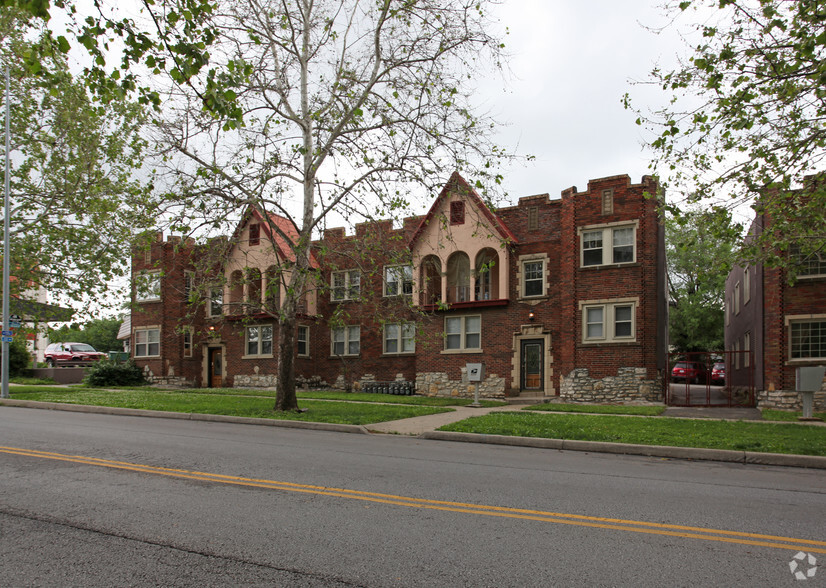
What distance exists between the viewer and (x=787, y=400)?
1891 centimetres

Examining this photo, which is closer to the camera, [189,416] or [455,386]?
[189,416]

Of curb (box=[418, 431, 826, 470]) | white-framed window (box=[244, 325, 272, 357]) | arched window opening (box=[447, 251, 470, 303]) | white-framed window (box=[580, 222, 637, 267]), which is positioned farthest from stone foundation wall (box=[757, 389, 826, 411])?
white-framed window (box=[244, 325, 272, 357])

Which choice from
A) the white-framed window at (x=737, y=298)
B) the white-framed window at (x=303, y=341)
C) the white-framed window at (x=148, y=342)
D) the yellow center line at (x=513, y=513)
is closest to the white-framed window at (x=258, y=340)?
the white-framed window at (x=303, y=341)

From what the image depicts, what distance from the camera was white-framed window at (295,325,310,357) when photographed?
94.0 ft

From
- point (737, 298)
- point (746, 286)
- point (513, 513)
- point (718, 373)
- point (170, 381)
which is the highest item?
point (746, 286)

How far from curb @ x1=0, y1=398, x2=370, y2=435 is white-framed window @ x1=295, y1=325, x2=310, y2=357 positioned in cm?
1200

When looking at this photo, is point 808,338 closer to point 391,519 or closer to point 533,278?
point 533,278

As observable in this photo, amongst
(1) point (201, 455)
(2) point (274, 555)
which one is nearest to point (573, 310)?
(1) point (201, 455)

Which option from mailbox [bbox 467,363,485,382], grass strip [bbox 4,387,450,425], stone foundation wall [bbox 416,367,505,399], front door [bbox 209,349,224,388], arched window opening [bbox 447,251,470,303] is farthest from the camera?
front door [bbox 209,349,224,388]

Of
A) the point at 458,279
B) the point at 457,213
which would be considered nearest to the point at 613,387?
the point at 458,279

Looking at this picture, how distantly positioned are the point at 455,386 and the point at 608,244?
26.5 ft

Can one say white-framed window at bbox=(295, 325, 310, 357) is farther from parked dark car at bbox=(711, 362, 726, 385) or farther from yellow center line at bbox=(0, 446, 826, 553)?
parked dark car at bbox=(711, 362, 726, 385)

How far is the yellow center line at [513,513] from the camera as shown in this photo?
4.96 metres

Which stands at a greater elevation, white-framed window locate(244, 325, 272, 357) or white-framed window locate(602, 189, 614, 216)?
white-framed window locate(602, 189, 614, 216)
